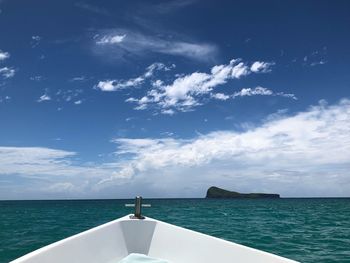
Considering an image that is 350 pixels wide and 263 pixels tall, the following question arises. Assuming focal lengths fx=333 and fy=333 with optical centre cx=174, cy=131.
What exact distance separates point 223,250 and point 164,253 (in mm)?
1126

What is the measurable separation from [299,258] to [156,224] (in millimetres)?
→ 6460

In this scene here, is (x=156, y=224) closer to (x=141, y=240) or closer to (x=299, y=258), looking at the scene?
(x=141, y=240)

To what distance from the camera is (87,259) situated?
144 inches

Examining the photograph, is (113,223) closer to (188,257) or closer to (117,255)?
(117,255)

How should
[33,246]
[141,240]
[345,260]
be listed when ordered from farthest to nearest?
1. [33,246]
2. [345,260]
3. [141,240]

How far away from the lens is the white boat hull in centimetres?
308

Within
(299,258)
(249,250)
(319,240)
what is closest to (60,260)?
(249,250)

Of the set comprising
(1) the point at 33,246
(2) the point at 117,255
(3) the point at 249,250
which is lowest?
(1) the point at 33,246

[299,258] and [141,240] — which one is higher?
[141,240]

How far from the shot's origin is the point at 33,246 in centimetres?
1327

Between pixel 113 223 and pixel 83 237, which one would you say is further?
pixel 113 223

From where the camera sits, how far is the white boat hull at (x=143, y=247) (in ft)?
10.1

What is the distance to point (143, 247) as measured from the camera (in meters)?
4.77

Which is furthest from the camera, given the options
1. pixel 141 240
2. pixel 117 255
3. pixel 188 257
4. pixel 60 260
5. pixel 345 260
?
pixel 345 260
